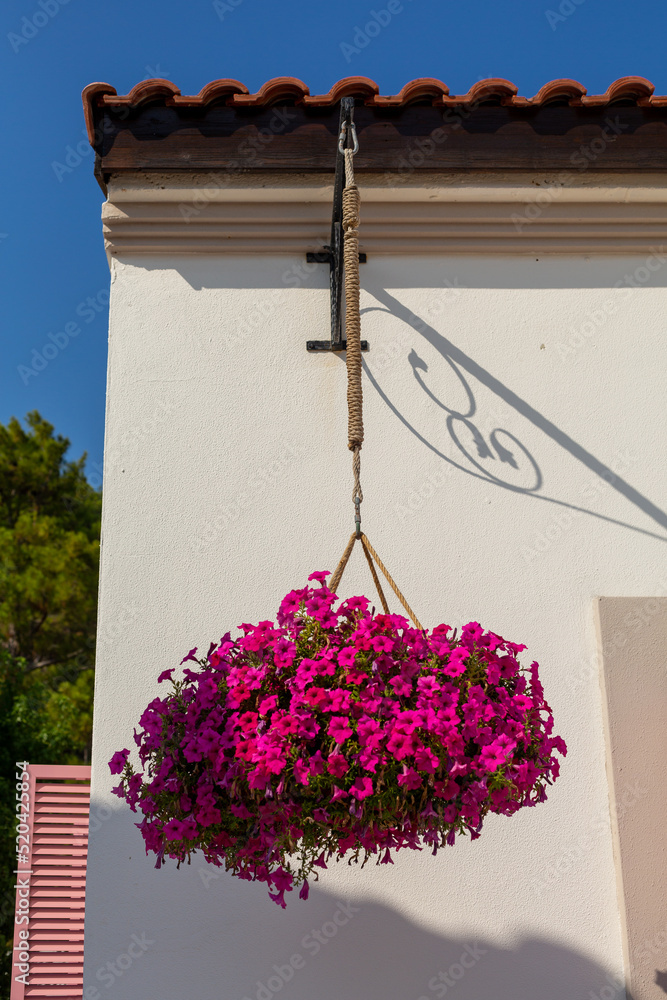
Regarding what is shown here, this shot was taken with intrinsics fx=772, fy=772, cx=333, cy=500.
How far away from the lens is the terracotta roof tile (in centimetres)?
285

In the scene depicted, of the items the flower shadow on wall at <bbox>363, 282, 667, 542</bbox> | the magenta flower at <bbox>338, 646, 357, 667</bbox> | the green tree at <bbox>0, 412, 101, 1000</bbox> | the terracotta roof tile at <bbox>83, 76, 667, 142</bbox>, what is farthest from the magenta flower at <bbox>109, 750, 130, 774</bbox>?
the green tree at <bbox>0, 412, 101, 1000</bbox>

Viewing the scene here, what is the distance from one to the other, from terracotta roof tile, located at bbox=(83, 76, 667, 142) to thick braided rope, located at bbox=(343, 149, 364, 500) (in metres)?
0.76

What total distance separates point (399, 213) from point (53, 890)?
281 centimetres

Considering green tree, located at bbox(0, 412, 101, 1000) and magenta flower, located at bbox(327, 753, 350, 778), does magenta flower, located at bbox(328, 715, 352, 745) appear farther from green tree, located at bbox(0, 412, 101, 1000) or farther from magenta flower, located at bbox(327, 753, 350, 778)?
green tree, located at bbox(0, 412, 101, 1000)

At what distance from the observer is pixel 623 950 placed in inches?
93.1

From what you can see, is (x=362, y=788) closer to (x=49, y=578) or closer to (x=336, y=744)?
(x=336, y=744)

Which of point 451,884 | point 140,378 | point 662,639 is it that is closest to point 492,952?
point 451,884

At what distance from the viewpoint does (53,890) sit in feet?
9.24

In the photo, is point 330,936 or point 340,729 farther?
point 330,936

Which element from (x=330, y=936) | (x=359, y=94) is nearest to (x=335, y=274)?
(x=359, y=94)

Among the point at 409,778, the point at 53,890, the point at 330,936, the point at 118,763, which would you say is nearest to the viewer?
the point at 409,778

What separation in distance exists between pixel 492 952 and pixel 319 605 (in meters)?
1.38

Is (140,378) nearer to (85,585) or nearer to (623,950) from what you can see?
(623,950)

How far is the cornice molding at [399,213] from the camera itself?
2875 mm
